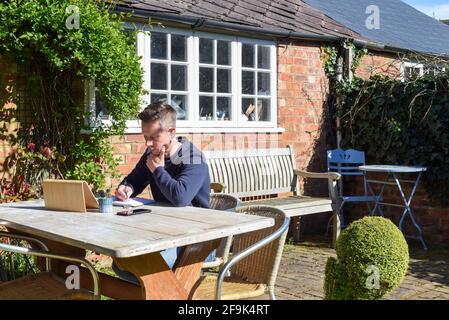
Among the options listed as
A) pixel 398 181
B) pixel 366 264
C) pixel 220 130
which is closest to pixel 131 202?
pixel 366 264

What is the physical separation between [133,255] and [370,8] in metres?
11.1

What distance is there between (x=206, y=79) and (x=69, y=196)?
4.10m

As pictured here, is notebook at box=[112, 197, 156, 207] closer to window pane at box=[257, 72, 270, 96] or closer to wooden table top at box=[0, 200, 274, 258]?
wooden table top at box=[0, 200, 274, 258]

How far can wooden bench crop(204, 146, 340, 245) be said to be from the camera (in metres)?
7.42

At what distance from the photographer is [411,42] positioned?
11.3 metres

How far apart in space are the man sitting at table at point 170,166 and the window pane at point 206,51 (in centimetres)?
347

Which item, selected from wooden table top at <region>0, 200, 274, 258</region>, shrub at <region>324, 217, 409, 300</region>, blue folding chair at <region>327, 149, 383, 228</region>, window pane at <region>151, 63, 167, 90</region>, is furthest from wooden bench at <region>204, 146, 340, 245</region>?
wooden table top at <region>0, 200, 274, 258</region>

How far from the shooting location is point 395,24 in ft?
41.1

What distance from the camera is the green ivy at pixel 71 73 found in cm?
570

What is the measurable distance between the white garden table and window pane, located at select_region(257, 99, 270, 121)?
14.9 ft

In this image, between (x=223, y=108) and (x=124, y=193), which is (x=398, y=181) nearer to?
(x=223, y=108)

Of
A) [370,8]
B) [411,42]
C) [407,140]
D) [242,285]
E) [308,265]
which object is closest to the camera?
[242,285]
